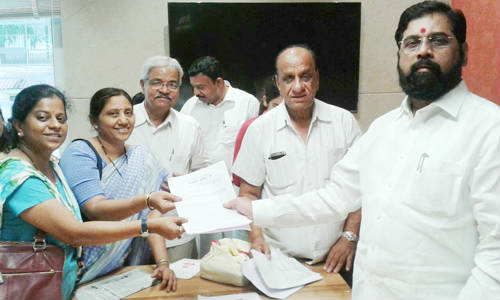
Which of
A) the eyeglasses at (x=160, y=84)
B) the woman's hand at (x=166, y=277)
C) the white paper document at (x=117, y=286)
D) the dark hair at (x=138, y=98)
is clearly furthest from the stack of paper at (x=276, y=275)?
the dark hair at (x=138, y=98)

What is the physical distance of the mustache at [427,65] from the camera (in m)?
1.14

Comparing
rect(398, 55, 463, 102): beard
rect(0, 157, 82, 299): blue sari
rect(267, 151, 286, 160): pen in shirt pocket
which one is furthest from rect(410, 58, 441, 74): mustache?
rect(0, 157, 82, 299): blue sari

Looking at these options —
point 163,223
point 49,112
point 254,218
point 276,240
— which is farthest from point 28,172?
point 276,240

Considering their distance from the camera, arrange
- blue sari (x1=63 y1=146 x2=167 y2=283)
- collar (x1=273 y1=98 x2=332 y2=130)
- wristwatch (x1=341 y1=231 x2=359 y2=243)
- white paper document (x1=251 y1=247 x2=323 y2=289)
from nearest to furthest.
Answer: white paper document (x1=251 y1=247 x2=323 y2=289), blue sari (x1=63 y1=146 x2=167 y2=283), wristwatch (x1=341 y1=231 x2=359 y2=243), collar (x1=273 y1=98 x2=332 y2=130)

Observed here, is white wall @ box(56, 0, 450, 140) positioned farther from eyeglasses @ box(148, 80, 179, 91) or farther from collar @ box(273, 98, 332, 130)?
collar @ box(273, 98, 332, 130)

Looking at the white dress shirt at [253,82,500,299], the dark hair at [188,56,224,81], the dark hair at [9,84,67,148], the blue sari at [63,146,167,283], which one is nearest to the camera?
the white dress shirt at [253,82,500,299]

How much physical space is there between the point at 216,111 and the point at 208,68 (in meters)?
0.28

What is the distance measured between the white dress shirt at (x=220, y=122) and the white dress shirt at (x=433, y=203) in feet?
4.52

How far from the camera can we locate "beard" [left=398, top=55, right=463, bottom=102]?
3.72ft

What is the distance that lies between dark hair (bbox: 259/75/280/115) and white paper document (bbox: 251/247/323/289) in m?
1.17

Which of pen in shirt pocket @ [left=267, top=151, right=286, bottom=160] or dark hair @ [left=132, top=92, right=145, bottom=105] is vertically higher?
dark hair @ [left=132, top=92, right=145, bottom=105]

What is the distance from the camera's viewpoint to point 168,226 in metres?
1.42

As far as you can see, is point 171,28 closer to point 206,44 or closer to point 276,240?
point 206,44

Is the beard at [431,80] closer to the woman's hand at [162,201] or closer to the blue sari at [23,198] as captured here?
the woman's hand at [162,201]
